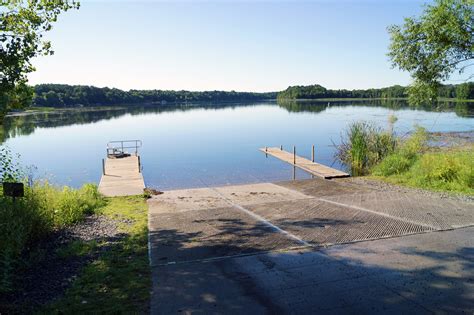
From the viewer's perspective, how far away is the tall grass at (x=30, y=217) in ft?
17.2

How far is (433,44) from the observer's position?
42.5ft

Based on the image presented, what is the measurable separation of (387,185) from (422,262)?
6757mm

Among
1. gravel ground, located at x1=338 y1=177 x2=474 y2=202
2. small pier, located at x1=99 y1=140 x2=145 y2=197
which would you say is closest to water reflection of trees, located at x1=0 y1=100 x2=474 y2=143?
small pier, located at x1=99 y1=140 x2=145 y2=197

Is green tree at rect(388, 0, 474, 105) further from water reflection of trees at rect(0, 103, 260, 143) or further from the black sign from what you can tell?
water reflection of trees at rect(0, 103, 260, 143)

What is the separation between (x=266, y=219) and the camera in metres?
8.17

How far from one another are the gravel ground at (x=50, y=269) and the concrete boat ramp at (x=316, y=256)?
41.1 inches

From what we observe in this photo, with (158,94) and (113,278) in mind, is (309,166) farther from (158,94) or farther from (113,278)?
(158,94)

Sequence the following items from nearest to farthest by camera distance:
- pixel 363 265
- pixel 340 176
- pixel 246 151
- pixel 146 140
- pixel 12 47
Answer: pixel 363 265, pixel 12 47, pixel 340 176, pixel 246 151, pixel 146 140

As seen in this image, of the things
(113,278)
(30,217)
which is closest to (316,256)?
(113,278)

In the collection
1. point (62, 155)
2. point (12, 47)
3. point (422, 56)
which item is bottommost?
point (62, 155)

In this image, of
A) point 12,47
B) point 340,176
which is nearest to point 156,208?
point 12,47

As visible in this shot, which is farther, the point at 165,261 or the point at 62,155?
the point at 62,155

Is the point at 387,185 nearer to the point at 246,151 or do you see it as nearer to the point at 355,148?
the point at 355,148

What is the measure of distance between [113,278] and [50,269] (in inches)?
41.7
